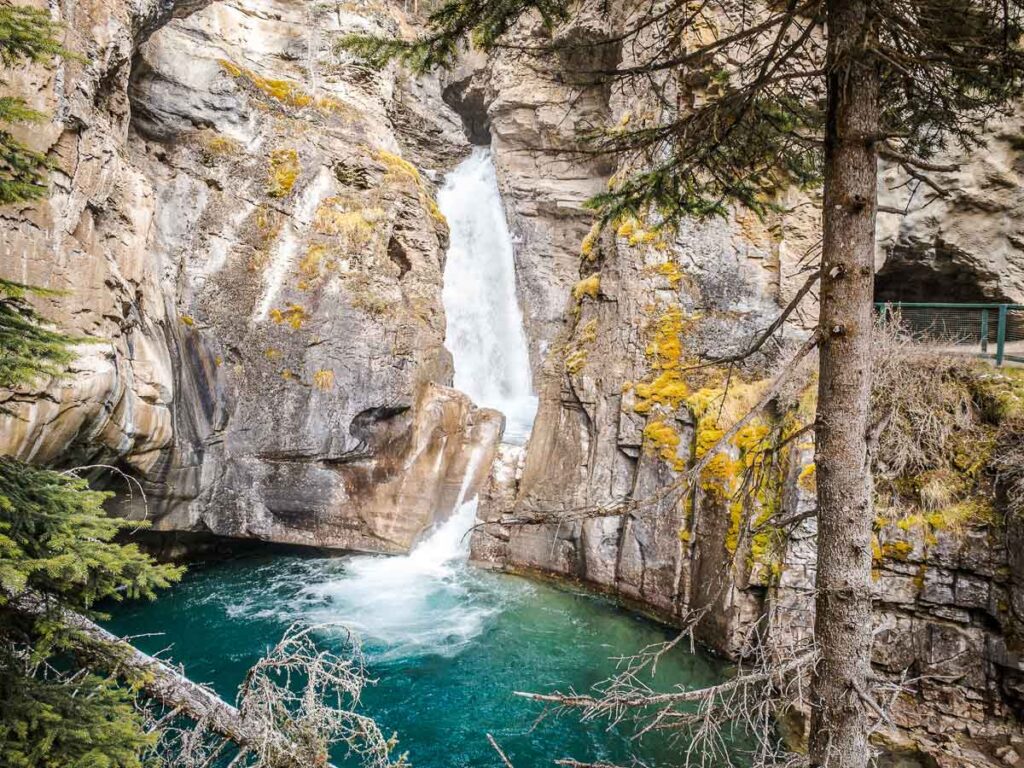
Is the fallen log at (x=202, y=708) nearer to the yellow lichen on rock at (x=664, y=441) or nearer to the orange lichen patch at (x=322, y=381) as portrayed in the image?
the yellow lichen on rock at (x=664, y=441)

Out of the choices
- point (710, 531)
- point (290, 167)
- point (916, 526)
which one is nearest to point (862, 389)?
point (916, 526)

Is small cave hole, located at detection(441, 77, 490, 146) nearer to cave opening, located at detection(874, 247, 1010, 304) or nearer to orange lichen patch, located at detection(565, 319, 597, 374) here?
orange lichen patch, located at detection(565, 319, 597, 374)

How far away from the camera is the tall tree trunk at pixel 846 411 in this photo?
114 inches

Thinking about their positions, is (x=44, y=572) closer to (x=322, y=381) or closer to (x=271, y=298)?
(x=322, y=381)

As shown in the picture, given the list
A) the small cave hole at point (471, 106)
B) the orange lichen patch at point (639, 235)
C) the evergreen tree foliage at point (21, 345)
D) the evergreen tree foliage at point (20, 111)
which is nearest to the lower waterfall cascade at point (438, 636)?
the evergreen tree foliage at point (21, 345)

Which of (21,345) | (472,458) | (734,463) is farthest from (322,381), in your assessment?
(21,345)

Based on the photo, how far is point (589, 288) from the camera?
11.9 metres

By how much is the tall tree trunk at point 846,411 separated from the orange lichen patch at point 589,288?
8.70 metres

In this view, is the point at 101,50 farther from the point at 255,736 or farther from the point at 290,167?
the point at 255,736

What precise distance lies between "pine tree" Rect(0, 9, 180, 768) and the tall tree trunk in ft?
12.0

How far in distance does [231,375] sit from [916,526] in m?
12.6

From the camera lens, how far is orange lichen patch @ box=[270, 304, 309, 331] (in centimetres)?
1236

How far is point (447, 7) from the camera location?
3.62 metres

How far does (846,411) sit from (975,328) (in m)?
7.80
